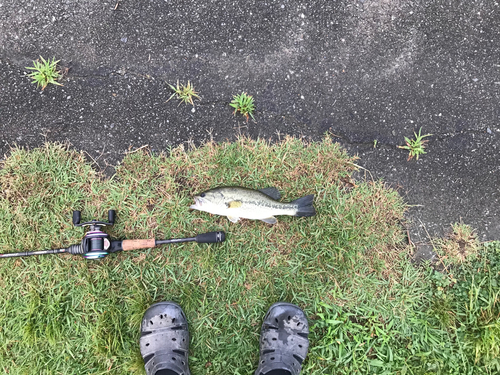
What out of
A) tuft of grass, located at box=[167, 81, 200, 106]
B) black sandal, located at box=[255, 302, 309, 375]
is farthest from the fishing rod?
tuft of grass, located at box=[167, 81, 200, 106]

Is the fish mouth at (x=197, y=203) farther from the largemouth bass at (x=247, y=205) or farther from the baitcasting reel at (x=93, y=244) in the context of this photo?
the baitcasting reel at (x=93, y=244)

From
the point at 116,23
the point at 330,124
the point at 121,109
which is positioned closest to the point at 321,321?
the point at 330,124

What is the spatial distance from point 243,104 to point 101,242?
1981 millimetres

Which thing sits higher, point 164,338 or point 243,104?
point 243,104

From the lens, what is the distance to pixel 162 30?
10.7 feet

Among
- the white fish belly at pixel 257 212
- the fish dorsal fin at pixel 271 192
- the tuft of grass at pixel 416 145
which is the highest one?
the tuft of grass at pixel 416 145

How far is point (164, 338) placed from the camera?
9.77 ft

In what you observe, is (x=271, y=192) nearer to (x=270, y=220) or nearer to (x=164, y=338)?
(x=270, y=220)

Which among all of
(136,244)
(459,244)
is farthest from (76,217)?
(459,244)

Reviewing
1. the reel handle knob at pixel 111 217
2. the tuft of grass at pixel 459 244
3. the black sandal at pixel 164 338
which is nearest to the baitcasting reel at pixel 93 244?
the reel handle knob at pixel 111 217

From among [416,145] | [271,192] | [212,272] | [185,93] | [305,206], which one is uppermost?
[185,93]

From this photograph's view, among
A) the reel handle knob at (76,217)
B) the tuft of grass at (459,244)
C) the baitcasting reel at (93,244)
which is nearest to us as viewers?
the baitcasting reel at (93,244)

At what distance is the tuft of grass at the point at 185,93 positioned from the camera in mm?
3234

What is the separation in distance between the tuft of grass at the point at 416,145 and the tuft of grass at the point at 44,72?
3885 mm
